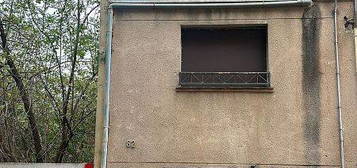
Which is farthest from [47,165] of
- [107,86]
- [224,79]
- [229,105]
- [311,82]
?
[311,82]

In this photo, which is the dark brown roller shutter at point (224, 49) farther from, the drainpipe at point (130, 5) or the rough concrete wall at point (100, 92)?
the rough concrete wall at point (100, 92)

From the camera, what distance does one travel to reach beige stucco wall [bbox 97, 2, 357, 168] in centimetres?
851

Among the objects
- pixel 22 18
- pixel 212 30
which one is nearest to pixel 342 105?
pixel 212 30

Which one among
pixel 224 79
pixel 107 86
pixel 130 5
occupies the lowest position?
pixel 107 86

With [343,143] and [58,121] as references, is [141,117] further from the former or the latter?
[58,121]

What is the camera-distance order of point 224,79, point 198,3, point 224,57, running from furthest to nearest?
point 224,57
point 198,3
point 224,79

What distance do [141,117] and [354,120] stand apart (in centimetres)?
393

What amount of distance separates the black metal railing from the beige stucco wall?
158 millimetres

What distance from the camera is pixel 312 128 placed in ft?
28.0

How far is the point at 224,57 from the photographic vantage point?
914 cm

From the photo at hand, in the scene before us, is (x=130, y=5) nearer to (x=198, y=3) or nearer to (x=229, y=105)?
(x=198, y=3)

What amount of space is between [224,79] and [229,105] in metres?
0.53

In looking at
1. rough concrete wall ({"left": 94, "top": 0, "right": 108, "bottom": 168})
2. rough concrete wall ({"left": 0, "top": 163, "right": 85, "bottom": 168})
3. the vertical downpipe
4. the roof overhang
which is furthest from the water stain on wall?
rough concrete wall ({"left": 0, "top": 163, "right": 85, "bottom": 168})

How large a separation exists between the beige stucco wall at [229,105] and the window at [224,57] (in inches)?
8.2
